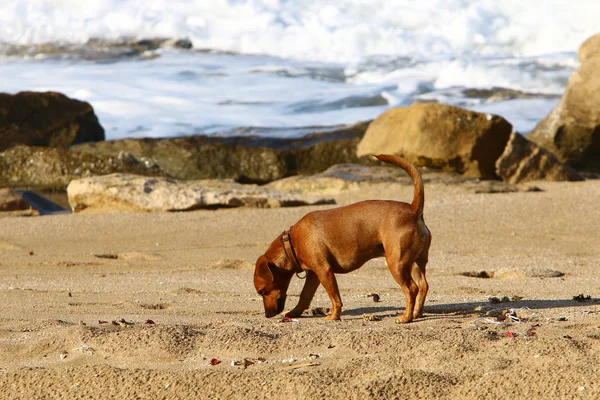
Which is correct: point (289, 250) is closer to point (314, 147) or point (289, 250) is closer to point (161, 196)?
point (161, 196)

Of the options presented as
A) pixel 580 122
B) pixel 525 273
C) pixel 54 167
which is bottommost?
pixel 54 167

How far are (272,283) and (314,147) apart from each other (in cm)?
1123

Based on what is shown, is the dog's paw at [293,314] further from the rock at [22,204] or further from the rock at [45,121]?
the rock at [45,121]

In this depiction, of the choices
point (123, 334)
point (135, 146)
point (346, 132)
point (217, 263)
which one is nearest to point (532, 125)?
point (346, 132)

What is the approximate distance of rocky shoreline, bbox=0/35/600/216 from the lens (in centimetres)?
1416

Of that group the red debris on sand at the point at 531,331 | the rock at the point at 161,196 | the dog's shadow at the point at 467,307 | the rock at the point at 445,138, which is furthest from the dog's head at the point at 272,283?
the rock at the point at 445,138

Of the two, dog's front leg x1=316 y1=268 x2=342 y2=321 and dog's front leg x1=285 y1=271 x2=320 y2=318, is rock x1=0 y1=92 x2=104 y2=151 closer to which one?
dog's front leg x1=285 y1=271 x2=320 y2=318

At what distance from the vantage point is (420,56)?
1344 inches

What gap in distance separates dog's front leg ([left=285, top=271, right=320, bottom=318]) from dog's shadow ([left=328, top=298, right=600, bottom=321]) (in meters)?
0.24

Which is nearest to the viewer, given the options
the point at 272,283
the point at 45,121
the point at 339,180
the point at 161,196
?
the point at 272,283

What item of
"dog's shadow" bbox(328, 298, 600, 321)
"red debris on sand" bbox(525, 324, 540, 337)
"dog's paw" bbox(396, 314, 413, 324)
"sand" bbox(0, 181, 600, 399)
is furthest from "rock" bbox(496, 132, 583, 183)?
"red debris on sand" bbox(525, 324, 540, 337)

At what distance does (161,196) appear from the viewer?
11.4 meters

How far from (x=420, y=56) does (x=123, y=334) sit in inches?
1183

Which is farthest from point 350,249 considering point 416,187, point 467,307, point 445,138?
point 445,138
